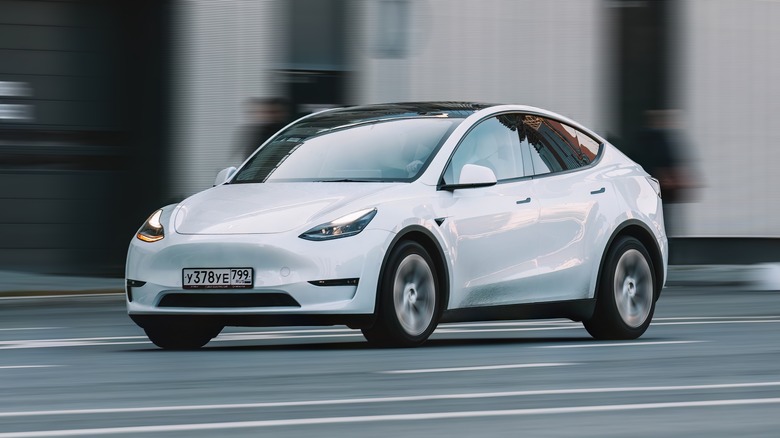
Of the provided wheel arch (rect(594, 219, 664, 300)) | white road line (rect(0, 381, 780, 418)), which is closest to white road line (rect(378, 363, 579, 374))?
white road line (rect(0, 381, 780, 418))

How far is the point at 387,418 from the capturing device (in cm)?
662

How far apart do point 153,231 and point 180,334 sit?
638 mm

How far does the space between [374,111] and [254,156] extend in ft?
2.57

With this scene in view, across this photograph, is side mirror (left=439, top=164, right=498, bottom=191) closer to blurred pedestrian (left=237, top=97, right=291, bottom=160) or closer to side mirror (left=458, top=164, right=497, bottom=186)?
side mirror (left=458, top=164, right=497, bottom=186)

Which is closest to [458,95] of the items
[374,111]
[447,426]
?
[374,111]

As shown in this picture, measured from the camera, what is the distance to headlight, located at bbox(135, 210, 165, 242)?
9.77 metres

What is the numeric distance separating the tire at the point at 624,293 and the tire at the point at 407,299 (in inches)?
58.6

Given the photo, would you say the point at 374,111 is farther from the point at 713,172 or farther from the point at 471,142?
the point at 713,172

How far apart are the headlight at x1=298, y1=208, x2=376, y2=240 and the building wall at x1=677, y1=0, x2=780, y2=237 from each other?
12702mm

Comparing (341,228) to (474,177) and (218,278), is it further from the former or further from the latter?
(474,177)

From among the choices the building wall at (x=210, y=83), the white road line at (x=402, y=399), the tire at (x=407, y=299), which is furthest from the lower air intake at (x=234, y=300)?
the building wall at (x=210, y=83)

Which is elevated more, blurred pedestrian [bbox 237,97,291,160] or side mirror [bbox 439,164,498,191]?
side mirror [bbox 439,164,498,191]

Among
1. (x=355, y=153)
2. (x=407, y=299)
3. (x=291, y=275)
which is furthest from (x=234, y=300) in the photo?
(x=355, y=153)

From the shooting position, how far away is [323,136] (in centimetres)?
1071
